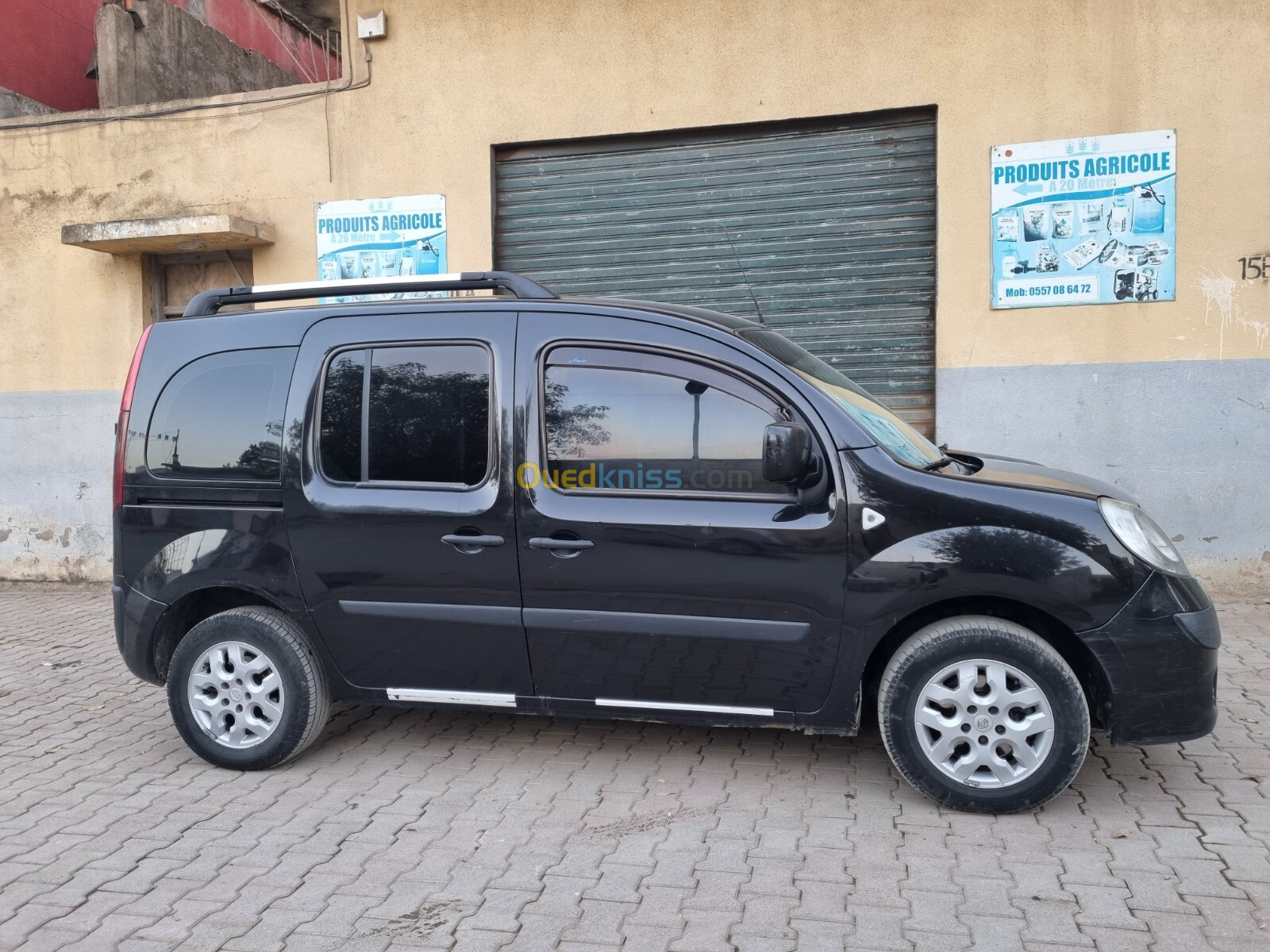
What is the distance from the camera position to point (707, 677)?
407 cm

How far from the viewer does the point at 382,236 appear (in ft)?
28.6

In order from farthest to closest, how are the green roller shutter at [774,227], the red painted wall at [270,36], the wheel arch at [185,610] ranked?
the red painted wall at [270,36] < the green roller shutter at [774,227] < the wheel arch at [185,610]

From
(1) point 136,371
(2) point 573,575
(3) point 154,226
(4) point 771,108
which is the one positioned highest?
(4) point 771,108

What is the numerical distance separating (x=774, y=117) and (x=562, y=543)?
4902 mm

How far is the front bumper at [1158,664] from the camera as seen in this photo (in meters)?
3.76

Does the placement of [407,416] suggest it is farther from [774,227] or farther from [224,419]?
[774,227]

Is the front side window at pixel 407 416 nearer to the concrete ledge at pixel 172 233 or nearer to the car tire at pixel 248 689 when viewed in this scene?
the car tire at pixel 248 689

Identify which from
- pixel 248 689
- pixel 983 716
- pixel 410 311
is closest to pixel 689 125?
pixel 410 311

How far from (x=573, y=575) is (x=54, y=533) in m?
7.05

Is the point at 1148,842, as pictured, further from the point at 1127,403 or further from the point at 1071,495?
the point at 1127,403

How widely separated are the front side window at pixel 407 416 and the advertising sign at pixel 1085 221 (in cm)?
463

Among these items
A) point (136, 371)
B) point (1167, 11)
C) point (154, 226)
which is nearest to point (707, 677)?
point (136, 371)

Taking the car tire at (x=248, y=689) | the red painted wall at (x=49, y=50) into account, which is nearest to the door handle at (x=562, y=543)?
the car tire at (x=248, y=689)

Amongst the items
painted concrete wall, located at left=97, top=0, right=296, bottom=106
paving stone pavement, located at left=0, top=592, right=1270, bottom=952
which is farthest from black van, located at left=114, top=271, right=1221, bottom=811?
painted concrete wall, located at left=97, top=0, right=296, bottom=106
